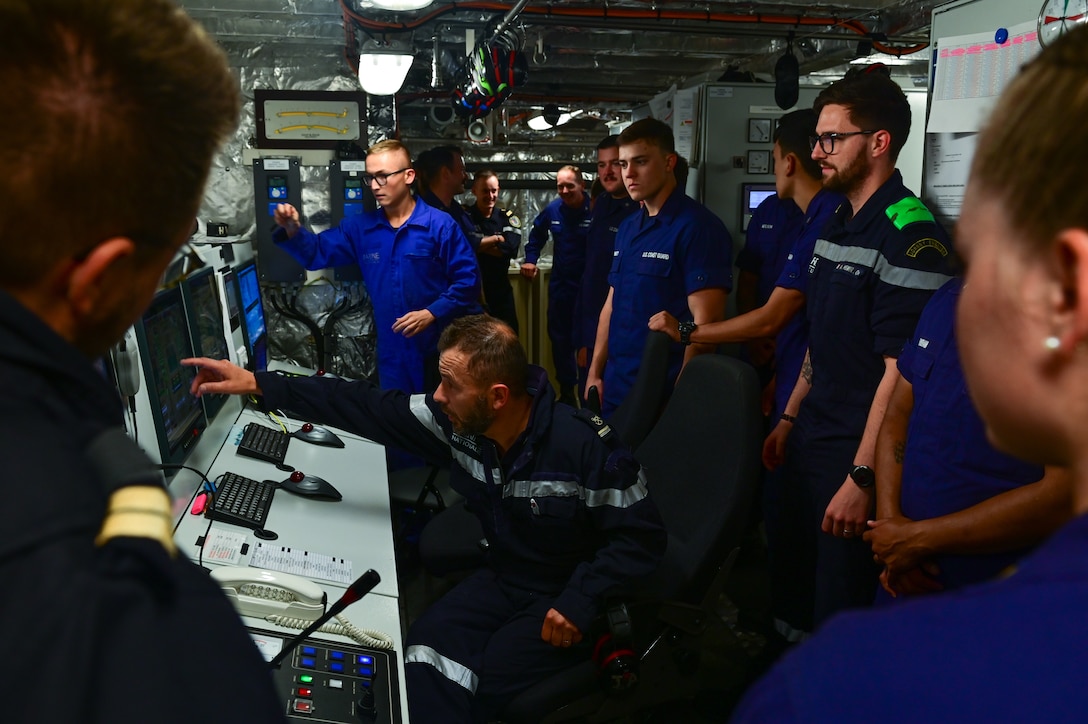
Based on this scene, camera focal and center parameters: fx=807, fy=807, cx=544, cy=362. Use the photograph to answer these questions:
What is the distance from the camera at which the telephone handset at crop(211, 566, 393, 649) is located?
4.50 ft

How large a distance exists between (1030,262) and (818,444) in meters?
1.78

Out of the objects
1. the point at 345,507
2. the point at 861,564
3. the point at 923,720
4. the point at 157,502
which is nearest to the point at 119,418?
the point at 157,502

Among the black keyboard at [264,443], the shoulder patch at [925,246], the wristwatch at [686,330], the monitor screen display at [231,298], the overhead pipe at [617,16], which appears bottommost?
the black keyboard at [264,443]

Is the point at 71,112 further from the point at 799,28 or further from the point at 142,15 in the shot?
the point at 799,28

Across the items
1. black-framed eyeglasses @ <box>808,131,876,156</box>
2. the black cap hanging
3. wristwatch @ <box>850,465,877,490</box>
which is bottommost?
wristwatch @ <box>850,465,877,490</box>

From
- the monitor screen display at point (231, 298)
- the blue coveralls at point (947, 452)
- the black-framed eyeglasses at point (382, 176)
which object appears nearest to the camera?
the blue coveralls at point (947, 452)

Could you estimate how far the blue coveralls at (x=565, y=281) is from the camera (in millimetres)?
5039

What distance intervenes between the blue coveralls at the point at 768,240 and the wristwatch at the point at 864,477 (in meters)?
1.57

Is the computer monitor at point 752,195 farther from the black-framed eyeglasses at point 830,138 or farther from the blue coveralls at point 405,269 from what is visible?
the black-framed eyeglasses at point 830,138

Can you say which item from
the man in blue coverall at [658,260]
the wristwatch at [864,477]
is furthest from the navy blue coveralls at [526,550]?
the man in blue coverall at [658,260]

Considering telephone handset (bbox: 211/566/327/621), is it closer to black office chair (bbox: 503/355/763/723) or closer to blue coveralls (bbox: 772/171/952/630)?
black office chair (bbox: 503/355/763/723)

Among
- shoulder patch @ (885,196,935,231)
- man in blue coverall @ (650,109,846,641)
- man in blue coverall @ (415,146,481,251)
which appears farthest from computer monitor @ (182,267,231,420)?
man in blue coverall @ (415,146,481,251)

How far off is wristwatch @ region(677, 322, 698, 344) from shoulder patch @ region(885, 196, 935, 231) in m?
0.81

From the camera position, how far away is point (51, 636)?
1.28 feet
